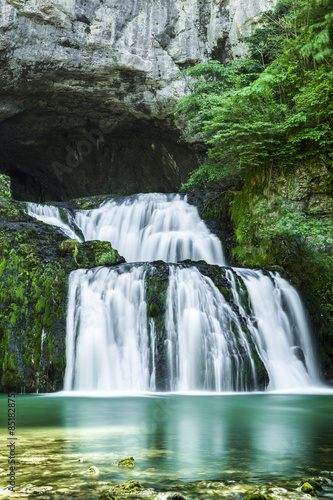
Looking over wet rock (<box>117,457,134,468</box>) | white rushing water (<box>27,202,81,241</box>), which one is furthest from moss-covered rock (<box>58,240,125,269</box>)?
wet rock (<box>117,457,134,468</box>)

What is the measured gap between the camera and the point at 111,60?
14.1 m

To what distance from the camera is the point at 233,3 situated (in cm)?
1441

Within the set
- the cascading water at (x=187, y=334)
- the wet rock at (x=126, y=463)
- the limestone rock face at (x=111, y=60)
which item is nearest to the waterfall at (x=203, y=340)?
the cascading water at (x=187, y=334)

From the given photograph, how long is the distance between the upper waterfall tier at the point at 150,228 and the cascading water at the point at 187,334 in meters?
2.84

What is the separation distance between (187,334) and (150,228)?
226 inches

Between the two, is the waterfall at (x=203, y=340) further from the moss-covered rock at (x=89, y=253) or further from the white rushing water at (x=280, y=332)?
the moss-covered rock at (x=89, y=253)

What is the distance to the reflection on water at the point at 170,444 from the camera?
217cm

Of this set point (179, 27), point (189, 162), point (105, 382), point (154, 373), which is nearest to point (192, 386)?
point (154, 373)

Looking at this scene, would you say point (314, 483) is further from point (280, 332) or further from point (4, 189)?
point (4, 189)

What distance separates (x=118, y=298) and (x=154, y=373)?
1618mm

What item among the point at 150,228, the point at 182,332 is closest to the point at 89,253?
the point at 182,332

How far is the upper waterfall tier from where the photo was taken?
12008mm

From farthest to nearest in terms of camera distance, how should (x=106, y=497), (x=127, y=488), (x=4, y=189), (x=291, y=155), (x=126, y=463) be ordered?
(x=4, y=189), (x=291, y=155), (x=126, y=463), (x=127, y=488), (x=106, y=497)

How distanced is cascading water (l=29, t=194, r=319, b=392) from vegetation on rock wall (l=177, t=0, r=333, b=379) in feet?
3.60
